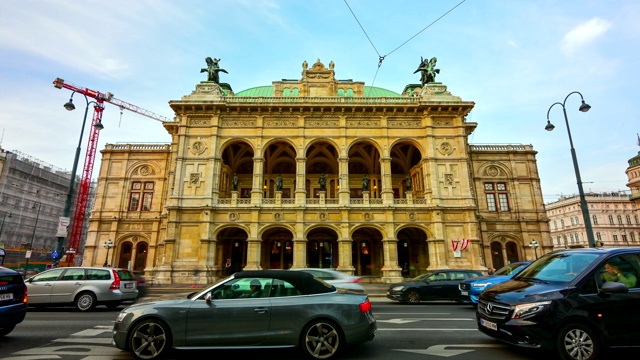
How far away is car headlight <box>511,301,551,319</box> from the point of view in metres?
5.07

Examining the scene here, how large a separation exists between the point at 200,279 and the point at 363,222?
1352cm

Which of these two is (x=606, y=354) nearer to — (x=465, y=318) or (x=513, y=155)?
(x=465, y=318)

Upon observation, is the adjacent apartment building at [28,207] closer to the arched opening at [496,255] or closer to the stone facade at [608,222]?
the arched opening at [496,255]

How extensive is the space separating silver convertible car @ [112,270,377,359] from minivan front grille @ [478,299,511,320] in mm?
2281

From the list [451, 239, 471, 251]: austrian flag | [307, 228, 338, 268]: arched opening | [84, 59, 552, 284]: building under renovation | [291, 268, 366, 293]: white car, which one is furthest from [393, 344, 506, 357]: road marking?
[307, 228, 338, 268]: arched opening

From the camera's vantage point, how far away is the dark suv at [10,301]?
21.5 feet

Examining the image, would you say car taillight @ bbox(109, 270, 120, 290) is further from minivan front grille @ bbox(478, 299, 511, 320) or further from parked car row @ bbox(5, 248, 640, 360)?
minivan front grille @ bbox(478, 299, 511, 320)

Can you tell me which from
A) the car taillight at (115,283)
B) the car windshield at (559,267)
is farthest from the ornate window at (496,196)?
the car taillight at (115,283)

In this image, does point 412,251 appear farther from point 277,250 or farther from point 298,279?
point 298,279

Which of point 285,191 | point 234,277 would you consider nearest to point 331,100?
point 285,191

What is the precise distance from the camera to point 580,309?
16.4 ft

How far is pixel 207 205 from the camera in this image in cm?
2550

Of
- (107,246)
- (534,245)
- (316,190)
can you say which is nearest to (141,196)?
(107,246)

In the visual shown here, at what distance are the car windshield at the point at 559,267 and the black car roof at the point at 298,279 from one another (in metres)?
4.05
